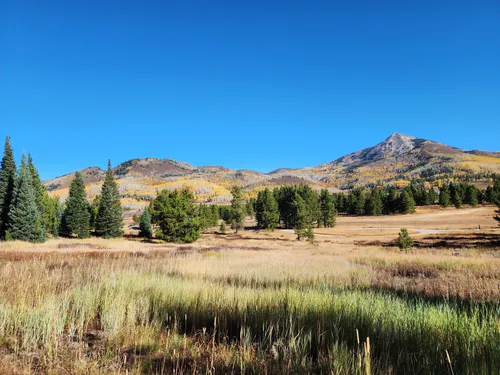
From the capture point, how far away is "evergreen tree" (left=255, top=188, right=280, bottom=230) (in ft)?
260

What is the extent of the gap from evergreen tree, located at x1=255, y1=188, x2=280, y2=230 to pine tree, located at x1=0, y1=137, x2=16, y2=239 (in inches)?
2131

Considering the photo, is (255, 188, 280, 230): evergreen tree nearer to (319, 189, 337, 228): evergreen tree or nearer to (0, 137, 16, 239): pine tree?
(319, 189, 337, 228): evergreen tree

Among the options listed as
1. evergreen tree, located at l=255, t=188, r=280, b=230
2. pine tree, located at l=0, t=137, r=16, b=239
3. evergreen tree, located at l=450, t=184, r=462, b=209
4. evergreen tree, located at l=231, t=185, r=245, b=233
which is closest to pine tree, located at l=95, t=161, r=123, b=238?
pine tree, located at l=0, t=137, r=16, b=239

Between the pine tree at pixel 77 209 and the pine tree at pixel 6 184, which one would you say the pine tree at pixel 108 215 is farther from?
the pine tree at pixel 6 184

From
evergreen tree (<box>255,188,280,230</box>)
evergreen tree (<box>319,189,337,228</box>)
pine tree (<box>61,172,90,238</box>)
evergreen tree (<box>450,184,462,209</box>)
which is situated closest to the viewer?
pine tree (<box>61,172,90,238</box>)

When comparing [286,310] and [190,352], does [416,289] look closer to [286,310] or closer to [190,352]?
[286,310]

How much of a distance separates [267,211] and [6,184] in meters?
56.2

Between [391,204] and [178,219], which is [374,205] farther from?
[178,219]

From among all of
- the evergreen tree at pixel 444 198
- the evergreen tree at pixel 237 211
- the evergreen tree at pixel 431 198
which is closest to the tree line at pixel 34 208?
the evergreen tree at pixel 237 211

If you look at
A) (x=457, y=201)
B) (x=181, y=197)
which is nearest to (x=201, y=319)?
(x=181, y=197)

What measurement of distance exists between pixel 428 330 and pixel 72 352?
181 inches

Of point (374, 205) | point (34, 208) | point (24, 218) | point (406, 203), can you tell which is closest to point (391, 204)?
point (374, 205)

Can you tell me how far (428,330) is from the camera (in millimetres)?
3936

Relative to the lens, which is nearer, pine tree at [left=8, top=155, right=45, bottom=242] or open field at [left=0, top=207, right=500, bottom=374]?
open field at [left=0, top=207, right=500, bottom=374]
